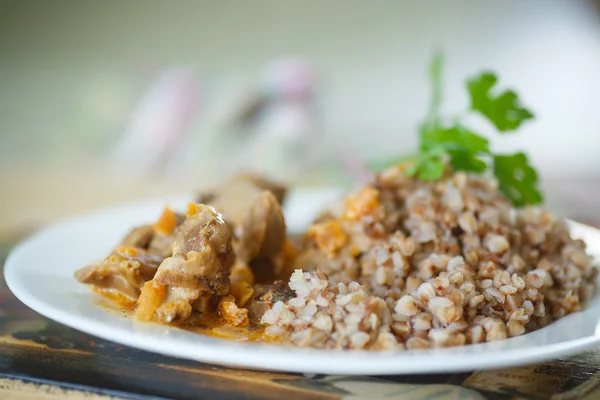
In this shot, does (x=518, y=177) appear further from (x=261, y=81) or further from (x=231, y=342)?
(x=261, y=81)

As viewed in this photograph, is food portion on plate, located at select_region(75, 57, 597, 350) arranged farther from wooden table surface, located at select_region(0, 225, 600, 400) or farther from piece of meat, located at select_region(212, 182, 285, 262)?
wooden table surface, located at select_region(0, 225, 600, 400)

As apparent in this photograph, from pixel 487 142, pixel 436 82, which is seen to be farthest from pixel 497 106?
pixel 436 82

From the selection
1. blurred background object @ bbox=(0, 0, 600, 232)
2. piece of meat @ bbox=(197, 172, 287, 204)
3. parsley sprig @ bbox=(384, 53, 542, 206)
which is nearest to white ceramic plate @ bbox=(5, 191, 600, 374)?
piece of meat @ bbox=(197, 172, 287, 204)

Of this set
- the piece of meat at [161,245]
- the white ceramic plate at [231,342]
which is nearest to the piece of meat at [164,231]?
the piece of meat at [161,245]

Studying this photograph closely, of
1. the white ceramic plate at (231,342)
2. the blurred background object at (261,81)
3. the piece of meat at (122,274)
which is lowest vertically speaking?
the white ceramic plate at (231,342)

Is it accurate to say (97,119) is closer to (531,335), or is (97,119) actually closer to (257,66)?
(257,66)

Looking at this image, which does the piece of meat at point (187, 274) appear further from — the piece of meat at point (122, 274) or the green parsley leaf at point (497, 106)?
the green parsley leaf at point (497, 106)
